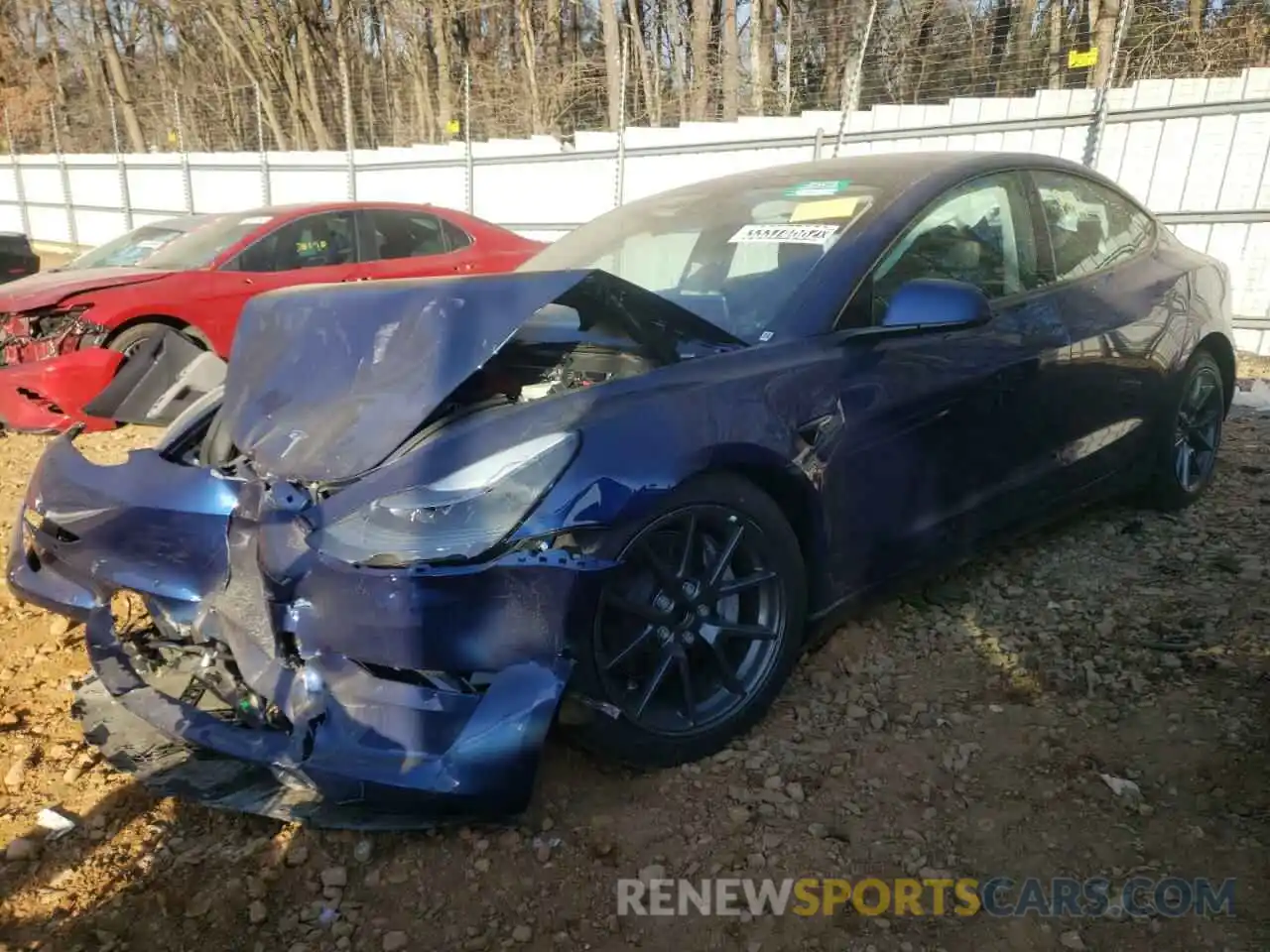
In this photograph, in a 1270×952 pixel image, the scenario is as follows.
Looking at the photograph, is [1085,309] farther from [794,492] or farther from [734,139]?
[734,139]

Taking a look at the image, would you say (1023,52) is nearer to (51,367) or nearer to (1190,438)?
(1190,438)

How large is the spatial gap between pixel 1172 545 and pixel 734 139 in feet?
23.9

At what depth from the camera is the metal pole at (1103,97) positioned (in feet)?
24.5

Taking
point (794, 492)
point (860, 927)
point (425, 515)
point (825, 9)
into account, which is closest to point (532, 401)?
point (425, 515)

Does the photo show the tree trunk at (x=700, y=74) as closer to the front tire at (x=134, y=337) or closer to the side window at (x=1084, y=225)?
the front tire at (x=134, y=337)

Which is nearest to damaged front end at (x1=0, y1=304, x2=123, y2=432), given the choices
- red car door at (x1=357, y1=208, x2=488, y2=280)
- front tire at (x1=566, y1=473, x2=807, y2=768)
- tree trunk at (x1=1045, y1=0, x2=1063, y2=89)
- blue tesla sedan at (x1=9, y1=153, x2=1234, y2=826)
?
red car door at (x1=357, y1=208, x2=488, y2=280)

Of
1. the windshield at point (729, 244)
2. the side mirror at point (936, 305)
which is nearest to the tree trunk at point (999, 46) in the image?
the windshield at point (729, 244)

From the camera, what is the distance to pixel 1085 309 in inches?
127

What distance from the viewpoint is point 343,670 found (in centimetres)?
192

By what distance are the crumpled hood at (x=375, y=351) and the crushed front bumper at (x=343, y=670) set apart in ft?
0.67

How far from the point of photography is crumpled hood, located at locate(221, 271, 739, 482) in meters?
2.14

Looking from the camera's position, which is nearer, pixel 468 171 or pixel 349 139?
pixel 468 171

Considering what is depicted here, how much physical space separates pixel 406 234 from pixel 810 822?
6.25 m

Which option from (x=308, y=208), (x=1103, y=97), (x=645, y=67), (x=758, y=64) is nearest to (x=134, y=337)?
(x=308, y=208)
